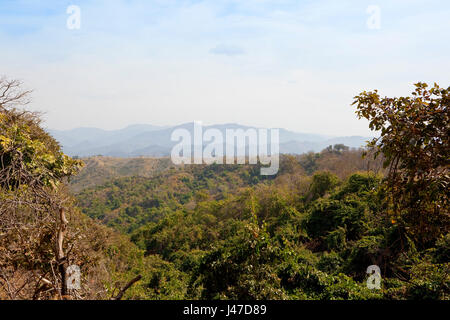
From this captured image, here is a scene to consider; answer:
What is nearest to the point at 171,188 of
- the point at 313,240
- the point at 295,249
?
the point at 313,240

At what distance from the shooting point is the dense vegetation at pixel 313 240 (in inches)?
108

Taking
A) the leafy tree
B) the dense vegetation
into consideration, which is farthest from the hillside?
the leafy tree

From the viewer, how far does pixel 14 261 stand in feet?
10.3

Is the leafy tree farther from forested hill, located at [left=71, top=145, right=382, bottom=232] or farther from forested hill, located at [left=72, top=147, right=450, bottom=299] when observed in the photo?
forested hill, located at [left=71, top=145, right=382, bottom=232]

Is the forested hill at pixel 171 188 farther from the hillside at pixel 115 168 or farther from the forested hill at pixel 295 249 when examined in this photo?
the hillside at pixel 115 168

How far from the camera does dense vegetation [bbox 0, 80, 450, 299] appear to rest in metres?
2.75

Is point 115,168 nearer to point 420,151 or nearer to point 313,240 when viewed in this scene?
point 313,240

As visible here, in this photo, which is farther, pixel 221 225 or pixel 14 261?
pixel 221 225

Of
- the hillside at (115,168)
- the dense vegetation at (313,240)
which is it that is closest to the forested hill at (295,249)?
the dense vegetation at (313,240)

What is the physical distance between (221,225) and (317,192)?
21.3 ft

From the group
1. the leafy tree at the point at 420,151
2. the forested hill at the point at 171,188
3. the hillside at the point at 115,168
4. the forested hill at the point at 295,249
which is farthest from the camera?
the hillside at the point at 115,168

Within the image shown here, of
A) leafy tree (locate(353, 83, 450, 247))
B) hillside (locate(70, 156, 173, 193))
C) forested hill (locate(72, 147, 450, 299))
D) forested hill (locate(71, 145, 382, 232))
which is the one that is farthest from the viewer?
hillside (locate(70, 156, 173, 193))
